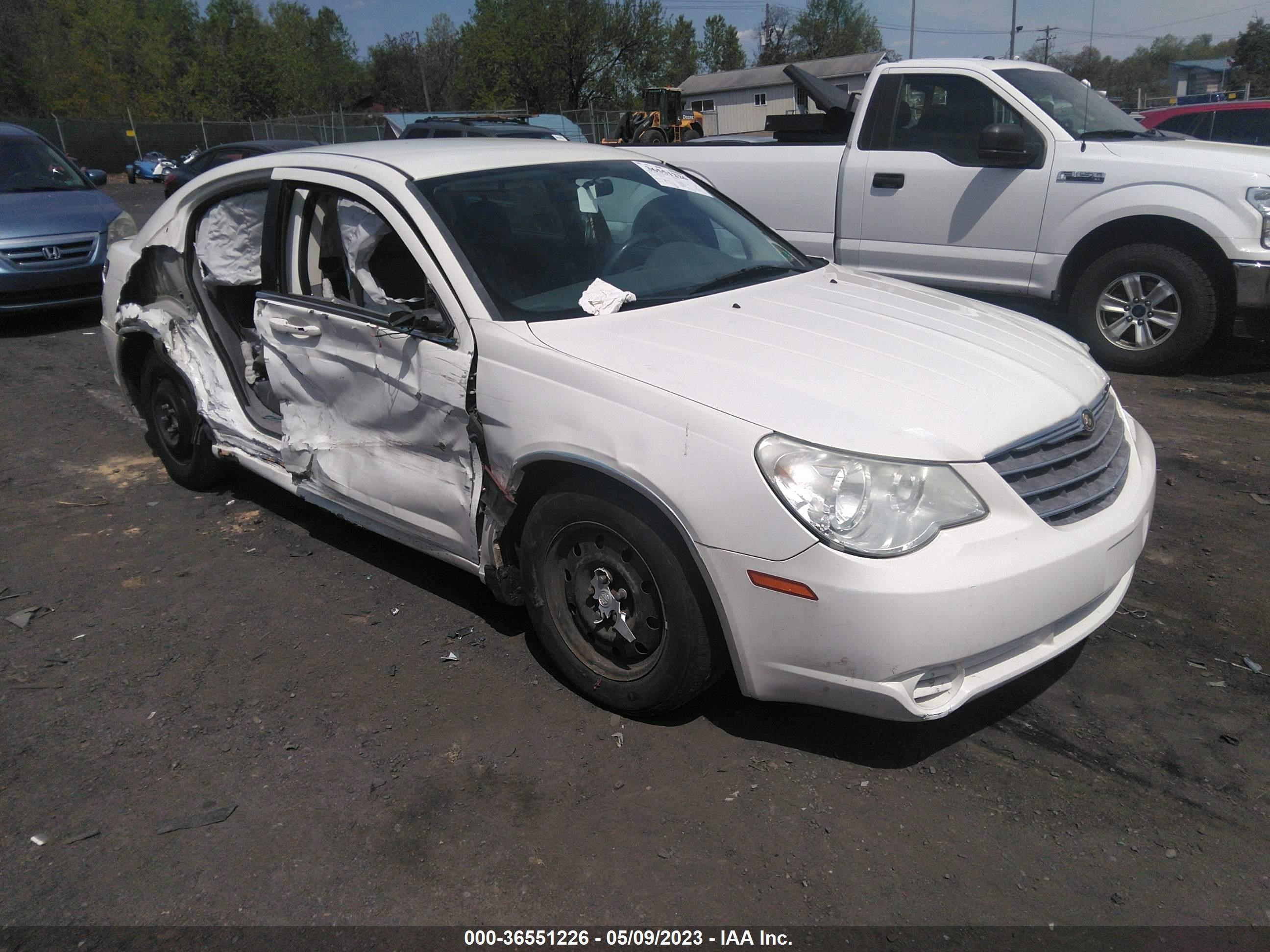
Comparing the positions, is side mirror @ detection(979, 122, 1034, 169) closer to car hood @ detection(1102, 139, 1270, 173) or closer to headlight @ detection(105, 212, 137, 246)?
car hood @ detection(1102, 139, 1270, 173)

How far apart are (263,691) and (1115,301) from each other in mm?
6105

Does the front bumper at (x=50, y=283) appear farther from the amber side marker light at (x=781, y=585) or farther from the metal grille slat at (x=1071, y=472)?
the metal grille slat at (x=1071, y=472)

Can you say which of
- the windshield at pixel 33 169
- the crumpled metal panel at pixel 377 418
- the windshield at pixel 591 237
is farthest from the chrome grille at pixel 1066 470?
the windshield at pixel 33 169

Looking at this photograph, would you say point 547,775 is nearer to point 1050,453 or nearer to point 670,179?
point 1050,453

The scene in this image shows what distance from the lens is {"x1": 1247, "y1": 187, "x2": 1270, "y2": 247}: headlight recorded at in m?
6.12

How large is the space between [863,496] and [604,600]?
37.2 inches

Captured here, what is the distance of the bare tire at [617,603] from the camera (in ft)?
9.22

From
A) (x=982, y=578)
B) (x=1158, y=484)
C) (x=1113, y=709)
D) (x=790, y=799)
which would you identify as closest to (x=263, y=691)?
(x=790, y=799)

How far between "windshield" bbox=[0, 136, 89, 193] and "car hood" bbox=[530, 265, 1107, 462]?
367 inches

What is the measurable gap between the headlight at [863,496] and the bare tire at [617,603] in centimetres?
42

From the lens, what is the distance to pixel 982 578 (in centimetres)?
252

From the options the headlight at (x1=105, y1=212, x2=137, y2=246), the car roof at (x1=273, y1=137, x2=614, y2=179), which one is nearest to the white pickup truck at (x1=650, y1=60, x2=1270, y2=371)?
the car roof at (x1=273, y1=137, x2=614, y2=179)

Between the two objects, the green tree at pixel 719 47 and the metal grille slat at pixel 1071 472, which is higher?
the green tree at pixel 719 47

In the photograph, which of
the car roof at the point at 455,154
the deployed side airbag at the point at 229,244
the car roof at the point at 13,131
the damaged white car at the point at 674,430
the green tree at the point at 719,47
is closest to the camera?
the damaged white car at the point at 674,430
